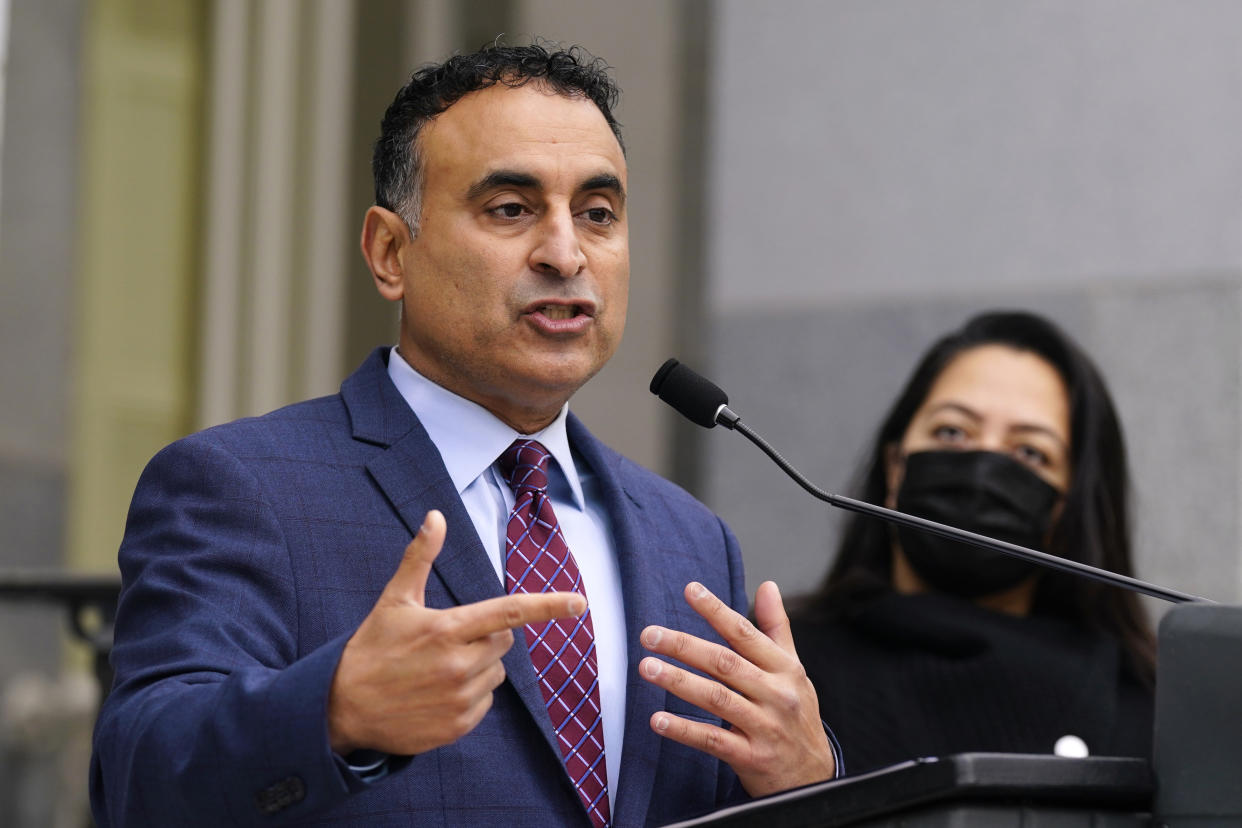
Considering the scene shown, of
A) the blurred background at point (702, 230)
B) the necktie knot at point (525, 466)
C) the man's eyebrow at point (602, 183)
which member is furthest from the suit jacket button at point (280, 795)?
the blurred background at point (702, 230)

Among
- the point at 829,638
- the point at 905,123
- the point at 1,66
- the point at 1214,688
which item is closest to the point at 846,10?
the point at 905,123

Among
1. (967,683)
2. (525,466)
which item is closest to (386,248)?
(525,466)

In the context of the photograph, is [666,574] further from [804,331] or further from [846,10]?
[846,10]

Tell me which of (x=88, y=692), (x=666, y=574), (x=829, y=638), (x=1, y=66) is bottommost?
(x=88, y=692)

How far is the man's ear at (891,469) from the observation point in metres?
3.24

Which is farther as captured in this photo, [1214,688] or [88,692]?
[88,692]

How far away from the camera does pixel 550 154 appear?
198 centimetres

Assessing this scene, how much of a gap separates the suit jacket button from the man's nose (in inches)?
27.7

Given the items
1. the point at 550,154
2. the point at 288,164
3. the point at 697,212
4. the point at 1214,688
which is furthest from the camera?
the point at 288,164

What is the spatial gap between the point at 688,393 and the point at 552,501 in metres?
0.22

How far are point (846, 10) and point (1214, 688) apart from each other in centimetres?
320

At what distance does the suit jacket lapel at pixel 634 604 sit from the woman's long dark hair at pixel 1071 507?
3.88ft

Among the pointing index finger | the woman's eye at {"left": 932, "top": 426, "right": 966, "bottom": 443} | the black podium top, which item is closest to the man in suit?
the pointing index finger

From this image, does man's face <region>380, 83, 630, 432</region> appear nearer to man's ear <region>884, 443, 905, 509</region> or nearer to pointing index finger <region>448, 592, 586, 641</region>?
pointing index finger <region>448, 592, 586, 641</region>
